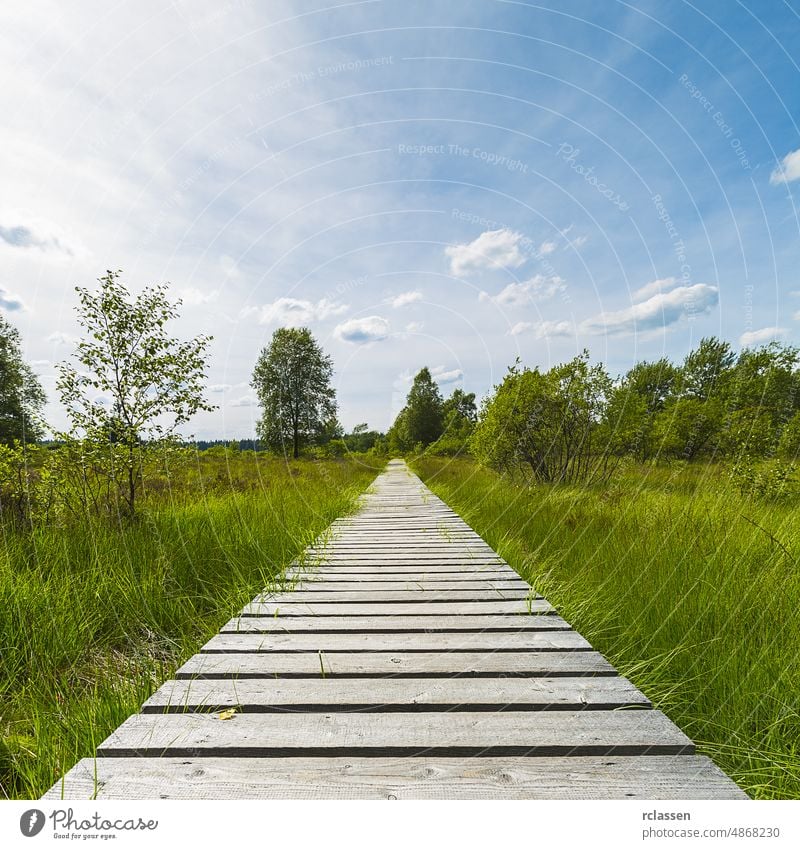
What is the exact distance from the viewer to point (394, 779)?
4.40ft

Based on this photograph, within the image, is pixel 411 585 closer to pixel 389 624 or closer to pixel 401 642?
pixel 389 624

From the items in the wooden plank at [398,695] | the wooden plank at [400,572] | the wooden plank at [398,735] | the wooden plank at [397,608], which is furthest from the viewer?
the wooden plank at [400,572]

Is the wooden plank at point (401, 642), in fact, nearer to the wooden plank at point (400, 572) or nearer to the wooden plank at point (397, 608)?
the wooden plank at point (397, 608)

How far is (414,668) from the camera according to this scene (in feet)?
6.60

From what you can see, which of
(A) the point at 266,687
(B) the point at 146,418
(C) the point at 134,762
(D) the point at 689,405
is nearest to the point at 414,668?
(A) the point at 266,687

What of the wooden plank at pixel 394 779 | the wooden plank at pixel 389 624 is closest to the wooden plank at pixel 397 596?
the wooden plank at pixel 389 624

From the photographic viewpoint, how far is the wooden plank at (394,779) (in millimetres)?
1298

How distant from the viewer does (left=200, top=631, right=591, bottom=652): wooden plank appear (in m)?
2.22

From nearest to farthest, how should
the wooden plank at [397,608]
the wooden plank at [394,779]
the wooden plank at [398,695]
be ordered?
1. the wooden plank at [394,779]
2. the wooden plank at [398,695]
3. the wooden plank at [397,608]

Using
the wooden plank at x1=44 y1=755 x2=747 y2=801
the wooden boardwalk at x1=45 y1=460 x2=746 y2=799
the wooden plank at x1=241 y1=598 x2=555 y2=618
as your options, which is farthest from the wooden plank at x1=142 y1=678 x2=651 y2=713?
the wooden plank at x1=241 y1=598 x2=555 y2=618

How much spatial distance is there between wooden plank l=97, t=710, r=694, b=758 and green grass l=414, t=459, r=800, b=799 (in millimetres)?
355

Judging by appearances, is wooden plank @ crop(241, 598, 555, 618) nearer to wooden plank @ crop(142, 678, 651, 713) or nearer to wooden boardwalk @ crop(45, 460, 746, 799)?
wooden boardwalk @ crop(45, 460, 746, 799)
